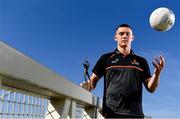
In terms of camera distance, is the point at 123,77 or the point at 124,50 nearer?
the point at 123,77

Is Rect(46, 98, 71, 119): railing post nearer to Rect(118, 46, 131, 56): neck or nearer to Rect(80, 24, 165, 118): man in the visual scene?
Rect(80, 24, 165, 118): man

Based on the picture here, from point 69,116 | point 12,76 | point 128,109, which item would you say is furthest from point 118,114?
point 12,76

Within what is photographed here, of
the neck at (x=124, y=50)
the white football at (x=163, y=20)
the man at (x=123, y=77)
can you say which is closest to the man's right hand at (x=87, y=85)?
the man at (x=123, y=77)

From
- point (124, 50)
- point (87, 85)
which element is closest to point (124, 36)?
point (124, 50)

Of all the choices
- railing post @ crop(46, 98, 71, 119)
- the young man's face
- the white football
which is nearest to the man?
the young man's face

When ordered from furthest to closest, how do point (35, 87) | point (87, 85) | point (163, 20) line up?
point (163, 20)
point (87, 85)
point (35, 87)

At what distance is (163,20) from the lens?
16.8ft

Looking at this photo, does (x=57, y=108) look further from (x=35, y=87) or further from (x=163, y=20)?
(x=163, y=20)

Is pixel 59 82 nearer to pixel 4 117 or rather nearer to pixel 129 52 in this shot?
pixel 4 117

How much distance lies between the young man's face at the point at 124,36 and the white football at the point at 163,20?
1.21 meters

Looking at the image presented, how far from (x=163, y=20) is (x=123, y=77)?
1.63 m

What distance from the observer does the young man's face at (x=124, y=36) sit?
4023 mm

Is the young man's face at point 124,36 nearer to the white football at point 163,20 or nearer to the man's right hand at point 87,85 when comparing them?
the man's right hand at point 87,85

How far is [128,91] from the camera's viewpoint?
3771 mm
